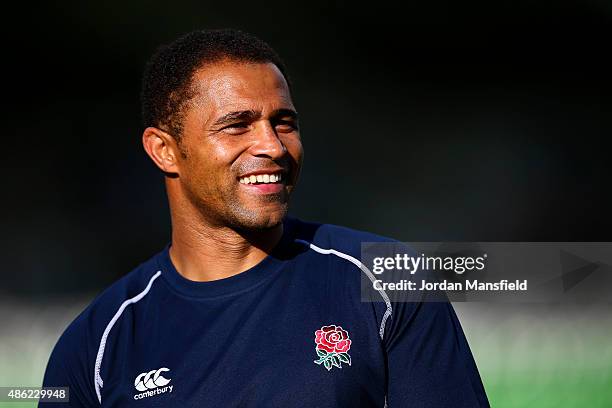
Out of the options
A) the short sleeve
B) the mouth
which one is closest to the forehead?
the mouth

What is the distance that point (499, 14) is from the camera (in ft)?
35.3

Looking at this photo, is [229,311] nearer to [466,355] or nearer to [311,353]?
[311,353]

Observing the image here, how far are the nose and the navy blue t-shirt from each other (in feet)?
1.26

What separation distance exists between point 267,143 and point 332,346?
0.72 meters

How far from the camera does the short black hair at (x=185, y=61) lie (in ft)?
9.98

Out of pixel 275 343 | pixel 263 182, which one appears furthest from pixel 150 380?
pixel 263 182

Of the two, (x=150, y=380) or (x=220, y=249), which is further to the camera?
(x=220, y=249)

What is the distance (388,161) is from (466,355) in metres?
7.94

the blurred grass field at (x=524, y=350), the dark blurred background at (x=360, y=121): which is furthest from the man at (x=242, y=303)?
the dark blurred background at (x=360, y=121)

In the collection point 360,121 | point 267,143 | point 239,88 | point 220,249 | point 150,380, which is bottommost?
point 150,380

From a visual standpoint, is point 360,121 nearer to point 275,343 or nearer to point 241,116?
point 241,116

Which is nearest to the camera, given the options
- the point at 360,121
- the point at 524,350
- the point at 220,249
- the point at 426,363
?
the point at 426,363

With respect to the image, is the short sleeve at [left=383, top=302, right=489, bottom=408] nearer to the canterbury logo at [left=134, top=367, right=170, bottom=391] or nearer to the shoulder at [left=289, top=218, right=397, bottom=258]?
the shoulder at [left=289, top=218, right=397, bottom=258]

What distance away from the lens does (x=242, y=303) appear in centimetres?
295
